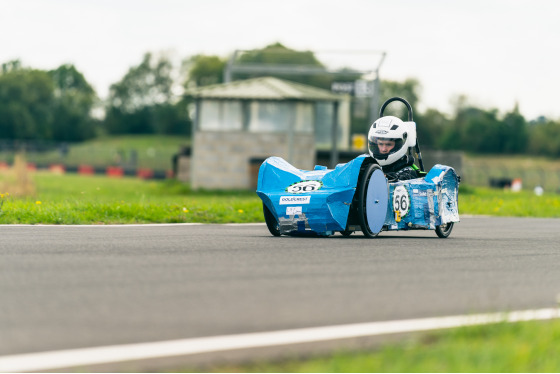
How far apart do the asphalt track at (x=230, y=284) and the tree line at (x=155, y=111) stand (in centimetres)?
8699

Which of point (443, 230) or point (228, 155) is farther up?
point (228, 155)

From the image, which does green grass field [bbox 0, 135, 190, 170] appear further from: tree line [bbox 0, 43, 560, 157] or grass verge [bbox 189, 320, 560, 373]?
grass verge [bbox 189, 320, 560, 373]

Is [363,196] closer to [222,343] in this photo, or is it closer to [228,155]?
[222,343]

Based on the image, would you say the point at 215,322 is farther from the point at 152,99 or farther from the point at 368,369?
the point at 152,99

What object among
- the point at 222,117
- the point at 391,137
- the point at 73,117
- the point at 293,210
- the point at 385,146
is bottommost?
the point at 293,210

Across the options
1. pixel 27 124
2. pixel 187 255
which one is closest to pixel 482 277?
pixel 187 255

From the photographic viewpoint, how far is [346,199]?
37.3 ft

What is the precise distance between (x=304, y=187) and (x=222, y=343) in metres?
6.67

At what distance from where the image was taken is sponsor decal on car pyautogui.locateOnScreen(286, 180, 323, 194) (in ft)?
37.6

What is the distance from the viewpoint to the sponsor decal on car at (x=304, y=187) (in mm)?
11453

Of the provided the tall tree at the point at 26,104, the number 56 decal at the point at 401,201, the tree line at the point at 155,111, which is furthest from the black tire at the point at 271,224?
the tall tree at the point at 26,104

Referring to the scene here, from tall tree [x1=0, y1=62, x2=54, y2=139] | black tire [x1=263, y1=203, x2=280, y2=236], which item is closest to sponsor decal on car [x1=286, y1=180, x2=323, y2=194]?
black tire [x1=263, y1=203, x2=280, y2=236]

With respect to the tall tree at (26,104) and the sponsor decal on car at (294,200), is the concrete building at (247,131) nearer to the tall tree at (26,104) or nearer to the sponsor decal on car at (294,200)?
the sponsor decal on car at (294,200)

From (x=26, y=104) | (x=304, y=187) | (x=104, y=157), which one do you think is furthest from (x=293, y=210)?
(x=26, y=104)
